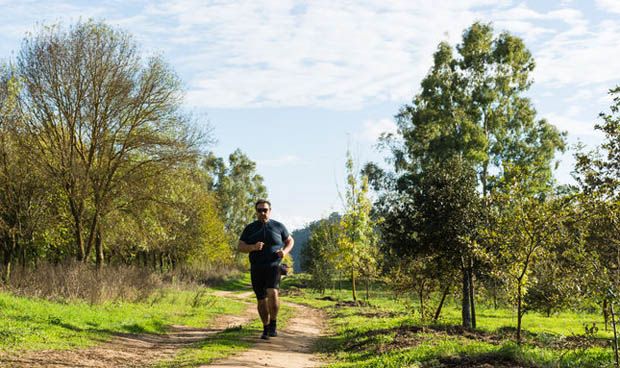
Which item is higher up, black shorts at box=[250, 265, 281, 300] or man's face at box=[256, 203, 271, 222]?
man's face at box=[256, 203, 271, 222]

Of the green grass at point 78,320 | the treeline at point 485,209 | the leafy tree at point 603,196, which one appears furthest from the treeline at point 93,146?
the leafy tree at point 603,196

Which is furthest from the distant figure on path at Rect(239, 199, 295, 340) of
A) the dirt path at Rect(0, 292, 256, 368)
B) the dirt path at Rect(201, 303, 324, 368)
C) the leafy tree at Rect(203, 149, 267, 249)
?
the leafy tree at Rect(203, 149, 267, 249)

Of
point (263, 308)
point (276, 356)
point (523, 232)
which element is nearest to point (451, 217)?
point (523, 232)

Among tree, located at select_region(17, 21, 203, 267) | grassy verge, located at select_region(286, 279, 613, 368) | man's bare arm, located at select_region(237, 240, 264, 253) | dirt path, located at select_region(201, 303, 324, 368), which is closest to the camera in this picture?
grassy verge, located at select_region(286, 279, 613, 368)

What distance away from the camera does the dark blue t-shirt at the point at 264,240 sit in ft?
37.9

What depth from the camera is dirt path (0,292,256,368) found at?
374 inches

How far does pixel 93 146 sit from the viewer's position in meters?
27.0

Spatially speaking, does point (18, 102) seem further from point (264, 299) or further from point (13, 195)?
point (264, 299)

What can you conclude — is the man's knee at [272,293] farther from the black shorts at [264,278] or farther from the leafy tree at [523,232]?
the leafy tree at [523,232]

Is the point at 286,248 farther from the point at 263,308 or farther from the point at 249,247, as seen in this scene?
the point at 263,308

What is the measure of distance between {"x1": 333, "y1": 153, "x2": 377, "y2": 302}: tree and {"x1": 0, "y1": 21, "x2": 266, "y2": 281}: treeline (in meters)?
10.5

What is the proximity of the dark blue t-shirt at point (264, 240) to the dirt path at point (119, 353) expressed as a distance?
2.62m

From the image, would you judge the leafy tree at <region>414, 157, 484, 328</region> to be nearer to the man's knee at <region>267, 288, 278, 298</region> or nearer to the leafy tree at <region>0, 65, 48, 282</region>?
the man's knee at <region>267, 288, 278, 298</region>

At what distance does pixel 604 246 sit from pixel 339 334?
9116 millimetres
